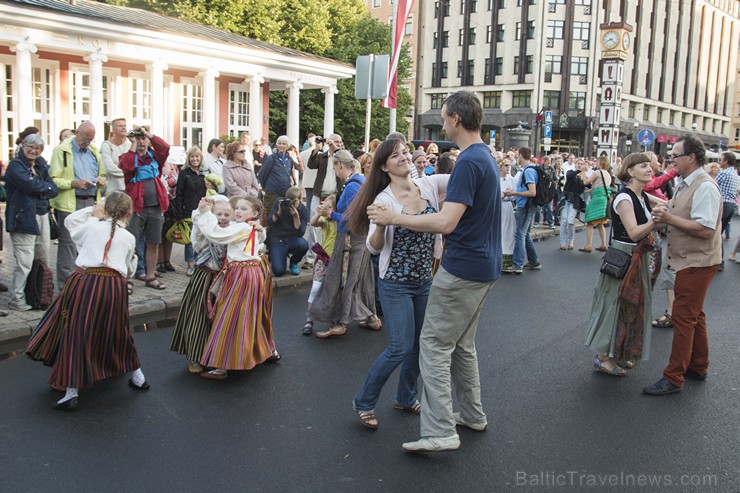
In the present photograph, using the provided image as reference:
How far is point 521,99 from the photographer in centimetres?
6006

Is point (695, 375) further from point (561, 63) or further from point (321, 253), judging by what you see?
point (561, 63)

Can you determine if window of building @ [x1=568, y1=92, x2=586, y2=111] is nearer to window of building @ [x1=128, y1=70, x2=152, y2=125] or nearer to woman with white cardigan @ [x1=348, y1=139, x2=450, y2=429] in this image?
window of building @ [x1=128, y1=70, x2=152, y2=125]

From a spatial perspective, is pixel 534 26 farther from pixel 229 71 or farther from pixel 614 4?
pixel 229 71

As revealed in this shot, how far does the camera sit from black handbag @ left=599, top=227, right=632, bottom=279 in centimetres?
555

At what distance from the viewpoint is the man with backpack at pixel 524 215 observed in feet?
35.3

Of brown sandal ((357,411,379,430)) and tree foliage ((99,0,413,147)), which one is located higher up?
tree foliage ((99,0,413,147))

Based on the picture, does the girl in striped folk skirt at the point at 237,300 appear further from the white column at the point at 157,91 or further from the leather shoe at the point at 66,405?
the white column at the point at 157,91

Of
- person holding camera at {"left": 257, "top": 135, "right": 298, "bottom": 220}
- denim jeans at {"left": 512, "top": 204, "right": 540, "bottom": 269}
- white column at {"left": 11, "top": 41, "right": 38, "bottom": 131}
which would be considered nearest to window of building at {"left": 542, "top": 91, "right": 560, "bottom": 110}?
white column at {"left": 11, "top": 41, "right": 38, "bottom": 131}

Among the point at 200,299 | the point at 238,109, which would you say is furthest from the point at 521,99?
the point at 200,299

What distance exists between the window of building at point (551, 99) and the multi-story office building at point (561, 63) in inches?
3.5

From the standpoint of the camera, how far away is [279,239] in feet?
29.9

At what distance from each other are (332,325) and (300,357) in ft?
2.89

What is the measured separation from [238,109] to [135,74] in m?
4.70

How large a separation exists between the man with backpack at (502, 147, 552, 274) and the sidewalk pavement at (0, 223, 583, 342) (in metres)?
3.49
